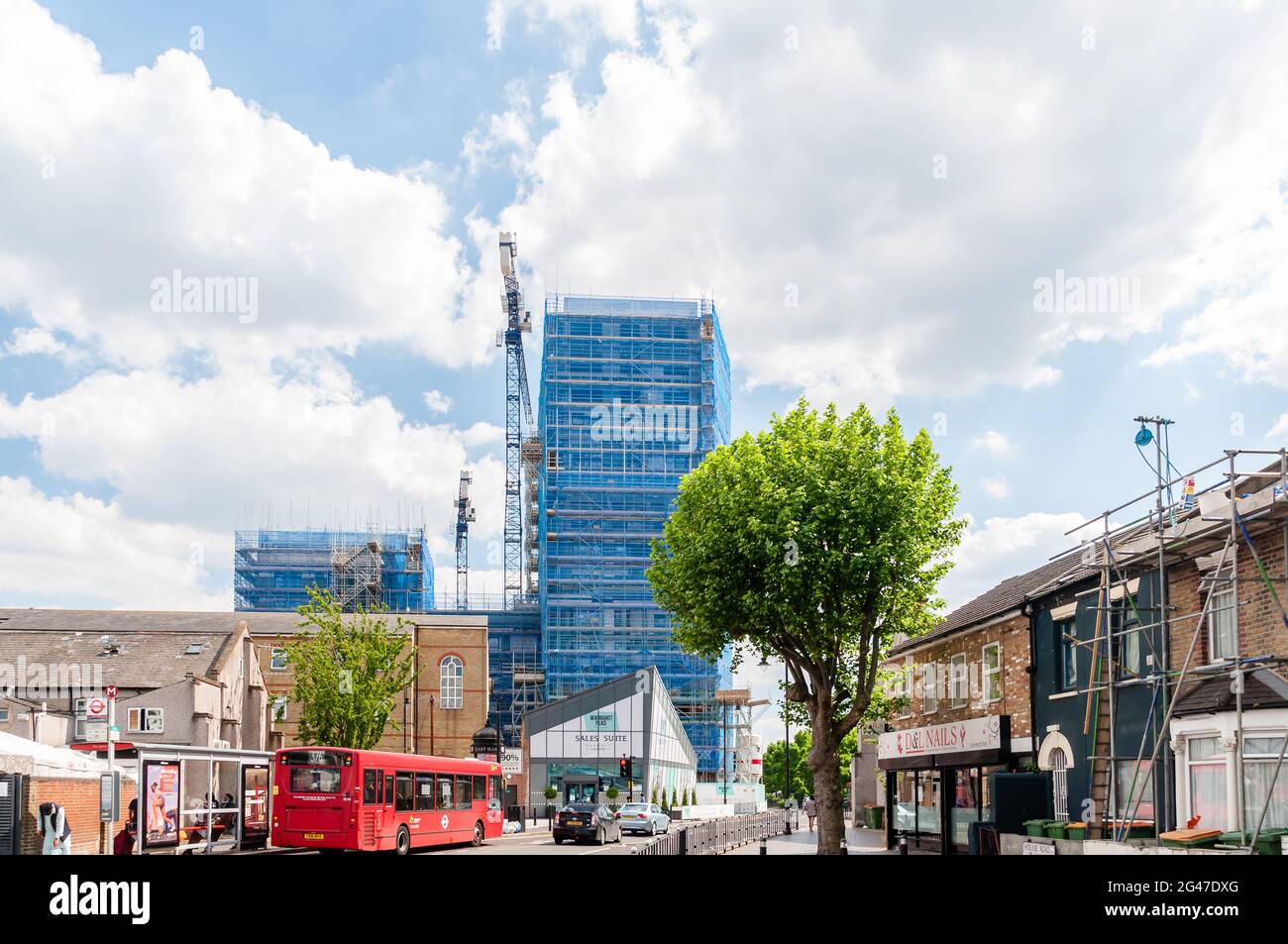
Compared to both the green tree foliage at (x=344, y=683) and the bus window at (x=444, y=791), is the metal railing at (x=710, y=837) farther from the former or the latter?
the green tree foliage at (x=344, y=683)

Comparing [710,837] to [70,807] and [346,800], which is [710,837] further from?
[70,807]

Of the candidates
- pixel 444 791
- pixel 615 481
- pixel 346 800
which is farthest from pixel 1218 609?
pixel 615 481

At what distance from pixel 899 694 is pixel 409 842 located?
17.3 meters

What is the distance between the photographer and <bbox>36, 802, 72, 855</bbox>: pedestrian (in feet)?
67.6

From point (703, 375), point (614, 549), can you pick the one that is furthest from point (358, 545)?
point (703, 375)

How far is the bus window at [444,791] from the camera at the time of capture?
37.1 m

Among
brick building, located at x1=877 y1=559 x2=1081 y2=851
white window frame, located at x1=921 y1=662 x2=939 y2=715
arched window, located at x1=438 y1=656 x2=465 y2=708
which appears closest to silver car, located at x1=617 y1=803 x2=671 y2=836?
brick building, located at x1=877 y1=559 x2=1081 y2=851

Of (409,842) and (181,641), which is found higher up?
(181,641)

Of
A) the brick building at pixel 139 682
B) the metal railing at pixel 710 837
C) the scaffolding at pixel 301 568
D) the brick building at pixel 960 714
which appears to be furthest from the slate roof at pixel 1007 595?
the scaffolding at pixel 301 568

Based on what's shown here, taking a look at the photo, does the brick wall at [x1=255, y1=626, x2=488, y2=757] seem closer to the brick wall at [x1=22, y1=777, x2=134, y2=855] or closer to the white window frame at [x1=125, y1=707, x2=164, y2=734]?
the white window frame at [x1=125, y1=707, x2=164, y2=734]

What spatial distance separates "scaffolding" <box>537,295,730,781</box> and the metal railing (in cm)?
4280

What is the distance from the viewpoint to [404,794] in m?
34.1

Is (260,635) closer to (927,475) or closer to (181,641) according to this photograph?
(181,641)

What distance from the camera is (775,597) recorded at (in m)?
31.1
